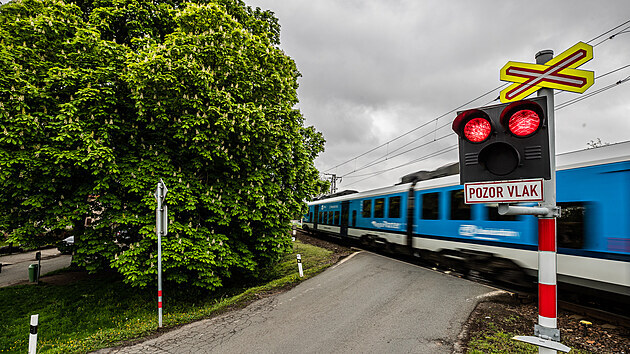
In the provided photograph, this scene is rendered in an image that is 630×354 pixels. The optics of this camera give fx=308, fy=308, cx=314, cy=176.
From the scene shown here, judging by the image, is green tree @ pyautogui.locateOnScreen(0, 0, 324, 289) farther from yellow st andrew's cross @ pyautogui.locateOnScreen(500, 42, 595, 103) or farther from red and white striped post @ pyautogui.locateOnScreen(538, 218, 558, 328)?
red and white striped post @ pyautogui.locateOnScreen(538, 218, 558, 328)

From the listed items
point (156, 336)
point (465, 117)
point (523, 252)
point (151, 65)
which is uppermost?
point (151, 65)

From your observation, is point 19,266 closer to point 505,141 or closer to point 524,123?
point 505,141

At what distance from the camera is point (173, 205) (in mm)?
8766

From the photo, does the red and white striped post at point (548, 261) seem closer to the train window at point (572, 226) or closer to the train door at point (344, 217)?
the train window at point (572, 226)

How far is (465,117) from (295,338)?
200 inches

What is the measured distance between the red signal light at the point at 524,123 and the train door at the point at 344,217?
15.1 meters

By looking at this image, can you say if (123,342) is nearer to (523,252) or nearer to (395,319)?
(395,319)

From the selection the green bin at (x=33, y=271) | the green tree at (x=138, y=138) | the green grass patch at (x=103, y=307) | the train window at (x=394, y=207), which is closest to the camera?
the green grass patch at (x=103, y=307)

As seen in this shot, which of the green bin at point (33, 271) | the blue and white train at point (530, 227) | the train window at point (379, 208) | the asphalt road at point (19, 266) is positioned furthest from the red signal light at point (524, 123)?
the asphalt road at point (19, 266)

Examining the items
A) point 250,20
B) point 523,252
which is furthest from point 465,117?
point 250,20

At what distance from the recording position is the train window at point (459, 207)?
8828 mm


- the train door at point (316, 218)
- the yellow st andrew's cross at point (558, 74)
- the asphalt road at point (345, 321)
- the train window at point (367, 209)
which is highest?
the yellow st andrew's cross at point (558, 74)

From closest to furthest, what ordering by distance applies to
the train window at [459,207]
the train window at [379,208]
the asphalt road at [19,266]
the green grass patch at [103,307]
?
the green grass patch at [103,307] < the train window at [459,207] < the train window at [379,208] < the asphalt road at [19,266]

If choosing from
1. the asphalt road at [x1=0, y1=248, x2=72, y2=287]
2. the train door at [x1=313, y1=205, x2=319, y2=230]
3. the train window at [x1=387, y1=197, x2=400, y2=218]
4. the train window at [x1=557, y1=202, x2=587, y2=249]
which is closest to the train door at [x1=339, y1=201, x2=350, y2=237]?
the train window at [x1=387, y1=197, x2=400, y2=218]
